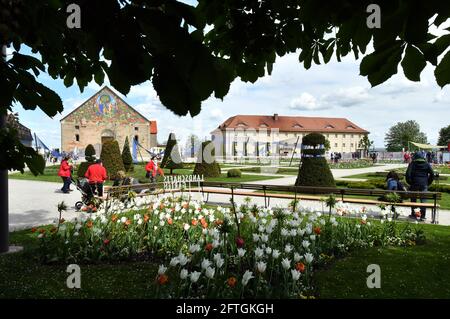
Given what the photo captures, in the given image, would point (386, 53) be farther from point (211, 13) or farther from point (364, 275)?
point (364, 275)

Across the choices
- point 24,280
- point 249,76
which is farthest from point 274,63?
point 24,280

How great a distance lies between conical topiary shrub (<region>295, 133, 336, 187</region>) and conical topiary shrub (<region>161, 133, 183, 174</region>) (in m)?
11.7

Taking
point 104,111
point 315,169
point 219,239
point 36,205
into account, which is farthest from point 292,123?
point 219,239

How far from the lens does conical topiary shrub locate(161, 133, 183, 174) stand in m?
25.8

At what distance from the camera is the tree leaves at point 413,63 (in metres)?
1.61

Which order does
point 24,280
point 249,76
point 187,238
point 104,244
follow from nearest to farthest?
point 249,76, point 24,280, point 104,244, point 187,238

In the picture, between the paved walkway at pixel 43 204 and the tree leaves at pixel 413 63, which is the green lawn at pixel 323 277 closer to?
the paved walkway at pixel 43 204

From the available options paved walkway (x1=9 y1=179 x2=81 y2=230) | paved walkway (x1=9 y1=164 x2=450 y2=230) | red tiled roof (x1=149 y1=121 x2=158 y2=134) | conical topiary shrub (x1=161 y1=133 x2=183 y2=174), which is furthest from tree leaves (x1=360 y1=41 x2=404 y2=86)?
red tiled roof (x1=149 y1=121 x2=158 y2=134)

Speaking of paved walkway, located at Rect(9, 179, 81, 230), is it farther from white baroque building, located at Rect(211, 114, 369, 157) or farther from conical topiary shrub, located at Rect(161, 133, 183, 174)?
white baroque building, located at Rect(211, 114, 369, 157)

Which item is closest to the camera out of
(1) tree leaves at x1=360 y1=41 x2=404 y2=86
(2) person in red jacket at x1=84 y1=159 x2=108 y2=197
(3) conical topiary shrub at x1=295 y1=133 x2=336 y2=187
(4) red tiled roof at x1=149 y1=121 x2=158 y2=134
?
(1) tree leaves at x1=360 y1=41 x2=404 y2=86

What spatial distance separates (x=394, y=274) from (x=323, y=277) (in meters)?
1.03

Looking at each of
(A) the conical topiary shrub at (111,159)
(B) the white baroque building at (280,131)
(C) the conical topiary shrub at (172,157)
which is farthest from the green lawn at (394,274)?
(B) the white baroque building at (280,131)

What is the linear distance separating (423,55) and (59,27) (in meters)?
1.56
